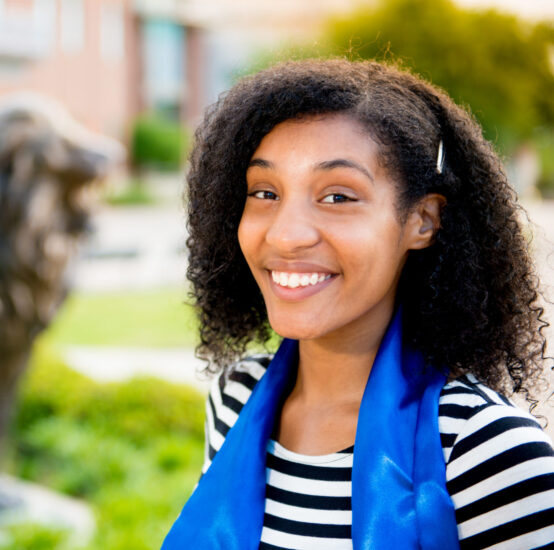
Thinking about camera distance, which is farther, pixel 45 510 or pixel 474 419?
pixel 45 510

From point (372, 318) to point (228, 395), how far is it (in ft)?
1.58

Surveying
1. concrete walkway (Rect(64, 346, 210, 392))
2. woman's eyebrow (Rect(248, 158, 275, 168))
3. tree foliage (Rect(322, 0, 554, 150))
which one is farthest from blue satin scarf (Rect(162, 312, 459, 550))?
tree foliage (Rect(322, 0, 554, 150))

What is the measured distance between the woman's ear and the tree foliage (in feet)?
41.1

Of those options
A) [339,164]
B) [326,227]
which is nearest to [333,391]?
[326,227]

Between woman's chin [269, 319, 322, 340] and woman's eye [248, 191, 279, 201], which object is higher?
woman's eye [248, 191, 279, 201]

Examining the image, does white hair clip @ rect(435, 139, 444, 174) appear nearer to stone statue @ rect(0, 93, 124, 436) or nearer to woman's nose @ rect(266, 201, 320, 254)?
woman's nose @ rect(266, 201, 320, 254)

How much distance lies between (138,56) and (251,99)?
93.4 ft

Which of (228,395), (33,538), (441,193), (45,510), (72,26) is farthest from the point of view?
(72,26)

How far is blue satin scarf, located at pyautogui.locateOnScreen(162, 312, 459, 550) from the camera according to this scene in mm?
1432

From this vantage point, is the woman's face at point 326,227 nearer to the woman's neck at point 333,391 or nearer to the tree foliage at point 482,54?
the woman's neck at point 333,391

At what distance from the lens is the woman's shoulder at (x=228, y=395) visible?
1.94 meters

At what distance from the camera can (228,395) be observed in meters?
2.00

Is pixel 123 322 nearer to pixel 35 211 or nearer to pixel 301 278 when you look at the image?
pixel 35 211

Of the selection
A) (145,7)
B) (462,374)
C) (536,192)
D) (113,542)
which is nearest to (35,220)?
(113,542)
